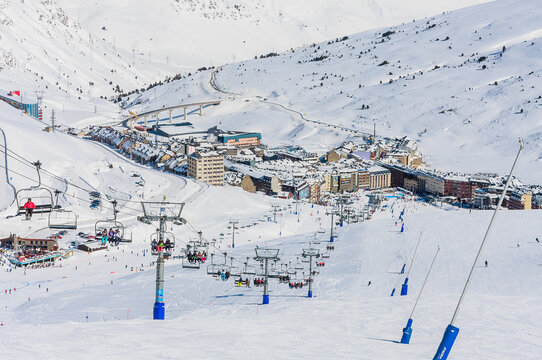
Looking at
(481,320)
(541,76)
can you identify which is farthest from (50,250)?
(541,76)

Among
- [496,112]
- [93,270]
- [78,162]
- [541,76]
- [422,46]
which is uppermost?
[422,46]

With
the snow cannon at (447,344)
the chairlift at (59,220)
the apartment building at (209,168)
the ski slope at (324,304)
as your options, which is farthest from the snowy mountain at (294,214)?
the snow cannon at (447,344)

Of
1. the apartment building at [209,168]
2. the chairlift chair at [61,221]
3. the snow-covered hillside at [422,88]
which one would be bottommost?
the chairlift chair at [61,221]

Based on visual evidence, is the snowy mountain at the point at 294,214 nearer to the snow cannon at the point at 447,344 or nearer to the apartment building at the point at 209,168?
the apartment building at the point at 209,168

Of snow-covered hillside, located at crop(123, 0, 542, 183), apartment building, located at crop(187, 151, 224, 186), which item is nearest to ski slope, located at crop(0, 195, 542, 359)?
apartment building, located at crop(187, 151, 224, 186)

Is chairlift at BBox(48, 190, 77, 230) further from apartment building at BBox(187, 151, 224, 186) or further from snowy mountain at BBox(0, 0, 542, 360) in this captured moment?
apartment building at BBox(187, 151, 224, 186)

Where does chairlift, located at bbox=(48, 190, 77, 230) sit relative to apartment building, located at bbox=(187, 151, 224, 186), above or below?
below

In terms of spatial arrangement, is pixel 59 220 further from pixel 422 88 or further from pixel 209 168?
pixel 422 88

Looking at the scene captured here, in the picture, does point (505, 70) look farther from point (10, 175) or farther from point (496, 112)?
point (10, 175)
